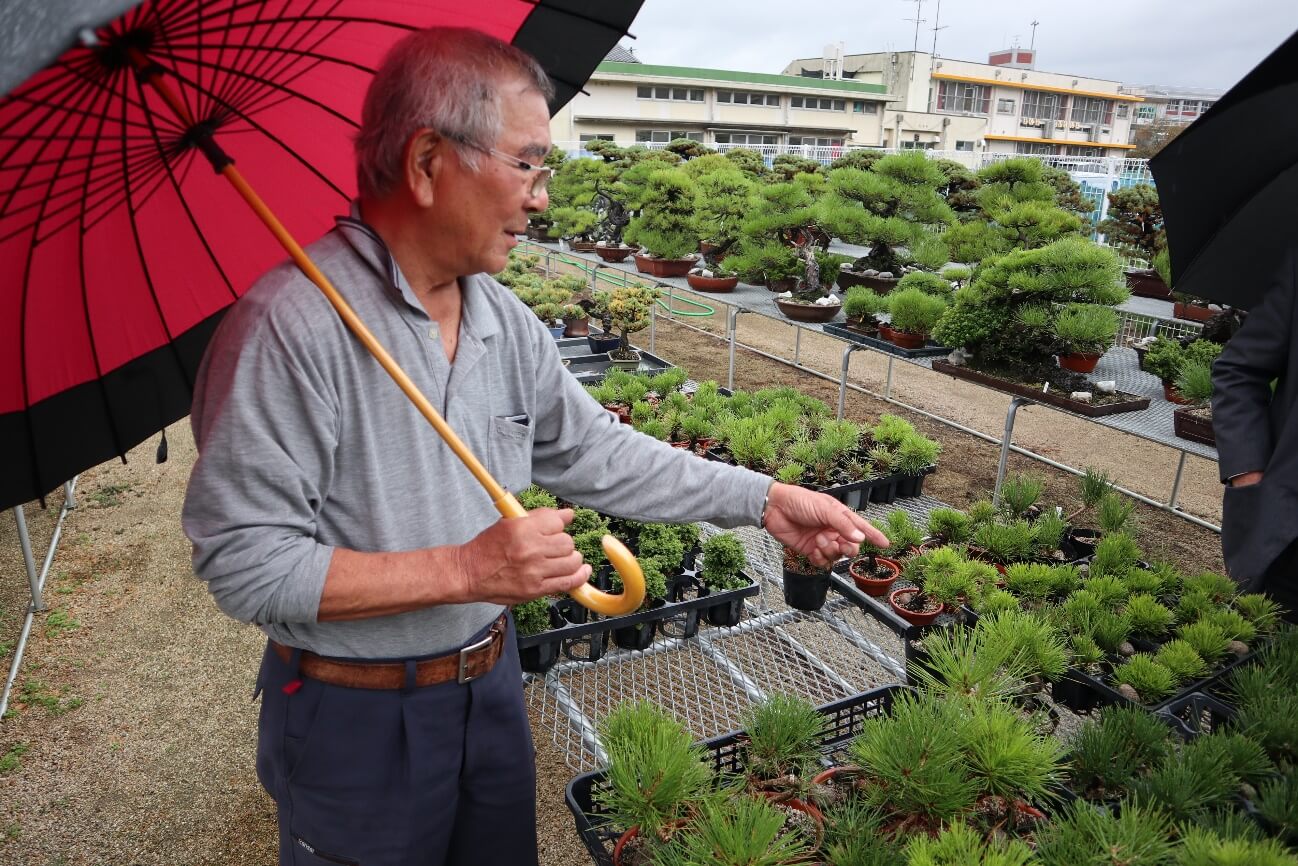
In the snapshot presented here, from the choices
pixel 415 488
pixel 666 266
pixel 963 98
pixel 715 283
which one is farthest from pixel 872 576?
pixel 963 98

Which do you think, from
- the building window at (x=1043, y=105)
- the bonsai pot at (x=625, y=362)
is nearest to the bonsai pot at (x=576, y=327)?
the bonsai pot at (x=625, y=362)

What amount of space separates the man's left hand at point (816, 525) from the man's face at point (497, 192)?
560mm

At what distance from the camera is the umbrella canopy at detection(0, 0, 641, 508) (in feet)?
3.30

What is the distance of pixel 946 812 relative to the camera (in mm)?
1229

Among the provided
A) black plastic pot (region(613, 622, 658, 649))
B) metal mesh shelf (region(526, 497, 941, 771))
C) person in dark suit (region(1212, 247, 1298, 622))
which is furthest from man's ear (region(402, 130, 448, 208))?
person in dark suit (region(1212, 247, 1298, 622))

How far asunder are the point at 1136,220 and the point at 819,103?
2585 cm

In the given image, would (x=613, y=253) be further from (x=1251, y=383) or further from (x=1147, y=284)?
(x=1251, y=383)

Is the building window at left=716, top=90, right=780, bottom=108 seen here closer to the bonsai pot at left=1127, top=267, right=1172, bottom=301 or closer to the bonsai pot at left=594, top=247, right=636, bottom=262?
the bonsai pot at left=594, top=247, right=636, bottom=262

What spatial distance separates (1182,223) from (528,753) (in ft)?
7.16

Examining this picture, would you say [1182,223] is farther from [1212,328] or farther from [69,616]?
[69,616]

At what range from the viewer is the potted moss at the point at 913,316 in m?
3.93

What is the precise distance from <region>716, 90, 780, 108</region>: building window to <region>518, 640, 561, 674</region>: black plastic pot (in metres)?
28.6

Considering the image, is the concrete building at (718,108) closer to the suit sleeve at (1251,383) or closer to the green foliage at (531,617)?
the suit sleeve at (1251,383)

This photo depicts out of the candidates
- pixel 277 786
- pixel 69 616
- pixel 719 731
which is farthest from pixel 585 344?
pixel 277 786
